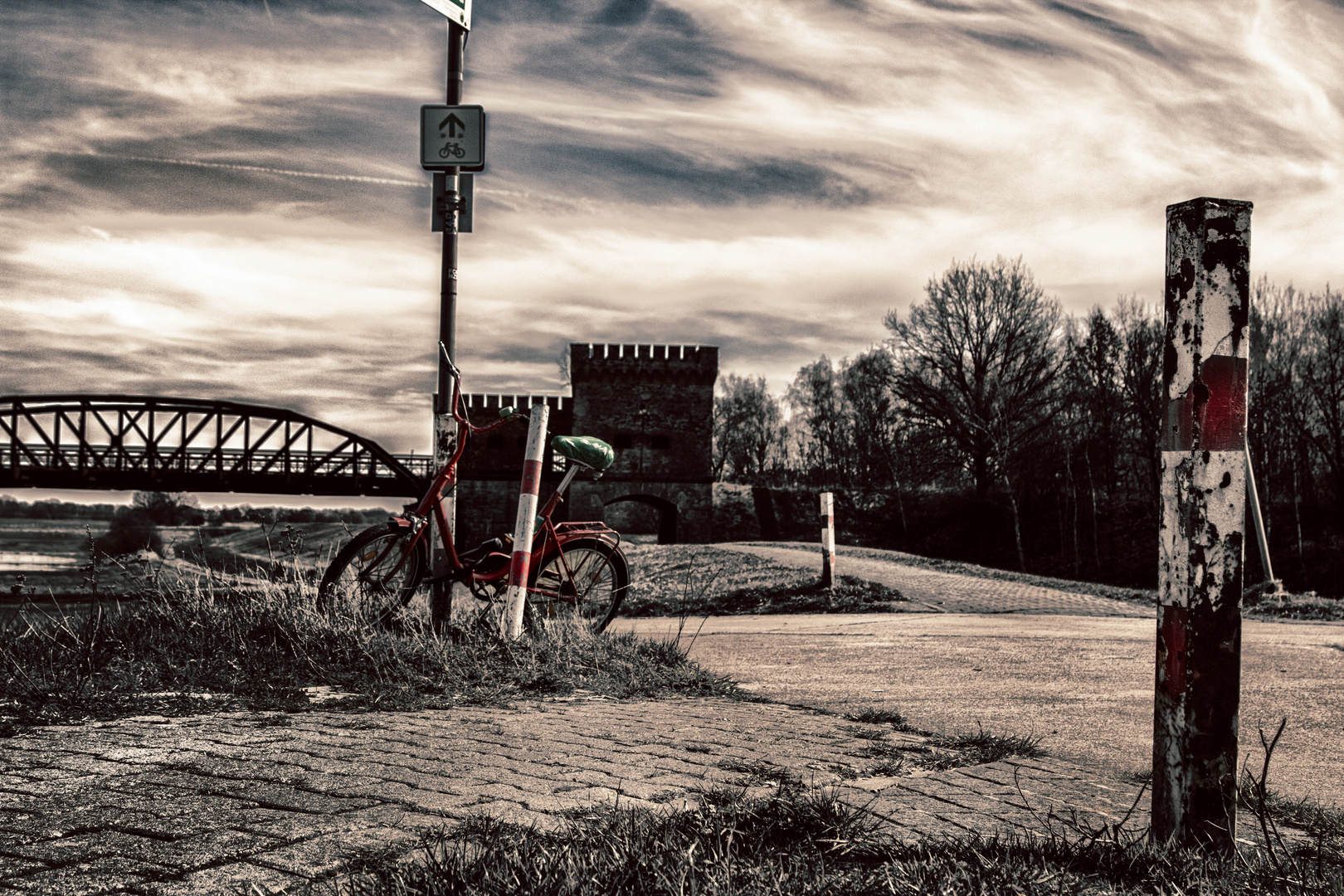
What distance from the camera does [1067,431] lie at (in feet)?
111

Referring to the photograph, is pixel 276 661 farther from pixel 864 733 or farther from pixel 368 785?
pixel 864 733

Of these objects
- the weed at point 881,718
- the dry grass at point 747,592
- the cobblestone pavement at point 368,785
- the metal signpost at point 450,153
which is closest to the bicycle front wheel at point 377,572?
the metal signpost at point 450,153

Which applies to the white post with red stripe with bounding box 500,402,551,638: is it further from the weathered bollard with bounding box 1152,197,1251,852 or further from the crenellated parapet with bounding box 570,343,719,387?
the crenellated parapet with bounding box 570,343,719,387

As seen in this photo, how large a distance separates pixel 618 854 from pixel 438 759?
1100 millimetres

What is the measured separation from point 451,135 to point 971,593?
8.20m

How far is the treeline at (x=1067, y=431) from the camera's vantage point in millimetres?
30484

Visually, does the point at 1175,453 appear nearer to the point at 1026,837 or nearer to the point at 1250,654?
the point at 1026,837

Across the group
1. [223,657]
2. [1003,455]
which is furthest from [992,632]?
[1003,455]

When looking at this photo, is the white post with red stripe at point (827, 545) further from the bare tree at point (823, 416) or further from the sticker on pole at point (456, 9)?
the bare tree at point (823, 416)

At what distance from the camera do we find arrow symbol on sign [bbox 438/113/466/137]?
236 inches

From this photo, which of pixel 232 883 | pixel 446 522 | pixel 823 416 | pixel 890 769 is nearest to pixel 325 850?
pixel 232 883

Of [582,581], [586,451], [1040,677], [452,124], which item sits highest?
[452,124]

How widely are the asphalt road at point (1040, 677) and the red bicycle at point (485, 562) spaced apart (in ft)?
2.88

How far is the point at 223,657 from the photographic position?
165 inches
